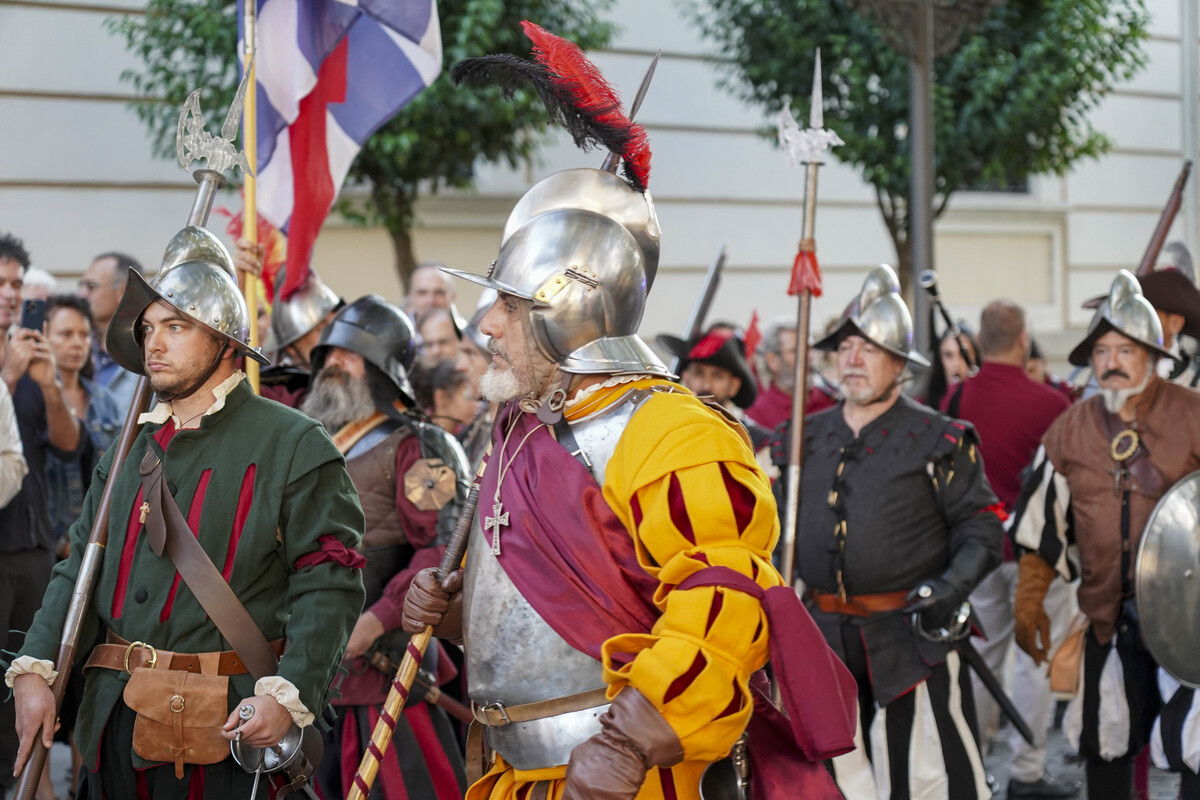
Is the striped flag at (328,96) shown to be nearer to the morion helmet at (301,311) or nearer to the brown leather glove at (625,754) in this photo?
the morion helmet at (301,311)

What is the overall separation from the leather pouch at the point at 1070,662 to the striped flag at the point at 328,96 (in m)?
3.40

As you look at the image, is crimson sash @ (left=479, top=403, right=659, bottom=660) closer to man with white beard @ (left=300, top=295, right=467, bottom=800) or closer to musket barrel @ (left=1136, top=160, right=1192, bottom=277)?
man with white beard @ (left=300, top=295, right=467, bottom=800)

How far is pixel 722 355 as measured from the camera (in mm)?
6914

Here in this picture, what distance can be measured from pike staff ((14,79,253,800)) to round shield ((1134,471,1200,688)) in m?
3.39

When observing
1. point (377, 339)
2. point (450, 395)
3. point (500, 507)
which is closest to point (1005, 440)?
point (450, 395)

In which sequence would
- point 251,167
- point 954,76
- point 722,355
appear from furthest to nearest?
point 954,76
point 722,355
point 251,167

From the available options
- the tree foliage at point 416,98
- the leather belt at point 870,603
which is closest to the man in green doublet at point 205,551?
the leather belt at point 870,603

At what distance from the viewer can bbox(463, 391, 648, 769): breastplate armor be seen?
2908mm

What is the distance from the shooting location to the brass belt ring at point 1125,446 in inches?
206

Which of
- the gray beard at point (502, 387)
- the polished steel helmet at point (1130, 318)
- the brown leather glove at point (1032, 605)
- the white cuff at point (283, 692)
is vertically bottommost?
the brown leather glove at point (1032, 605)

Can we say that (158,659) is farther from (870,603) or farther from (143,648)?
(870,603)

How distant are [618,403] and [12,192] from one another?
7669mm

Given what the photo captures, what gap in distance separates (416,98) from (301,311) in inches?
92.5

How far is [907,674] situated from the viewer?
16.4 ft
